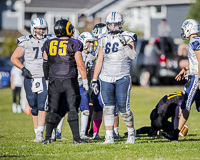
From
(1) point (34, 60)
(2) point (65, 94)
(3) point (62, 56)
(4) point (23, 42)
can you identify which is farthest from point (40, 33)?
(2) point (65, 94)

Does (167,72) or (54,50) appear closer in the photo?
(54,50)

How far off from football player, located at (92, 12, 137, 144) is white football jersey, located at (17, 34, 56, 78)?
122cm

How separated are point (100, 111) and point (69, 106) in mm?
1448

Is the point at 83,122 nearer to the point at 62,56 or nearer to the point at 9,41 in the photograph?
the point at 62,56

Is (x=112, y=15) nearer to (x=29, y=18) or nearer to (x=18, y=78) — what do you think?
(x=18, y=78)

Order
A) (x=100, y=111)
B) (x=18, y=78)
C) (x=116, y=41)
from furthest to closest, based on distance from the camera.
Answer: (x=18, y=78) → (x=100, y=111) → (x=116, y=41)

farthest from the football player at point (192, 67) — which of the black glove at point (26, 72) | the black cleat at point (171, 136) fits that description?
the black glove at point (26, 72)

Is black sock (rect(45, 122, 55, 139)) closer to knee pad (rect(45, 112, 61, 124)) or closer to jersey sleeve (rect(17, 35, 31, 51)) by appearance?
knee pad (rect(45, 112, 61, 124))

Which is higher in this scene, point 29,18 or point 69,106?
point 29,18

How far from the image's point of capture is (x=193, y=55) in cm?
811

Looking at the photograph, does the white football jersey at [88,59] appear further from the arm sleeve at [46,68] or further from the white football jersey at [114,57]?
the white football jersey at [114,57]

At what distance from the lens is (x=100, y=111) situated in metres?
8.61

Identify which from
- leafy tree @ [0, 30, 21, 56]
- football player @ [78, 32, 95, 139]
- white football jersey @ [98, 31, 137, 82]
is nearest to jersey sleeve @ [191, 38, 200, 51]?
white football jersey @ [98, 31, 137, 82]

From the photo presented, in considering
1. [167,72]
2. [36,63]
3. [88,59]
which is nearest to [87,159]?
[36,63]
